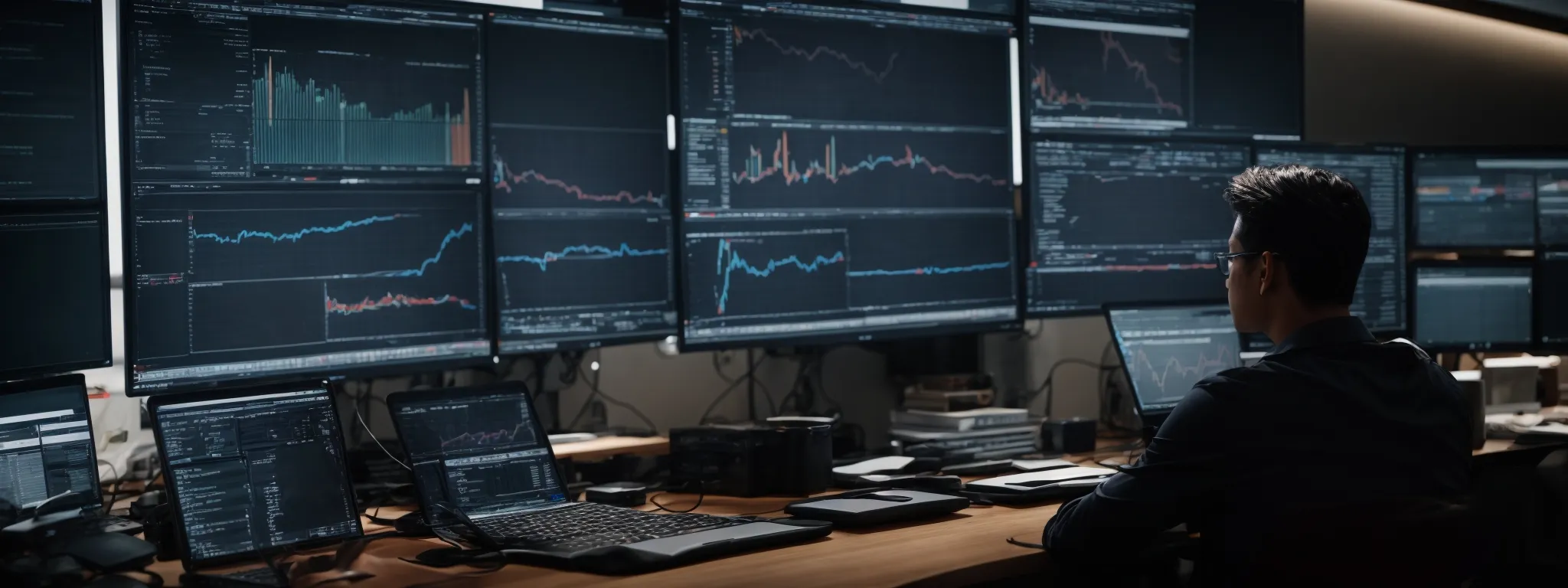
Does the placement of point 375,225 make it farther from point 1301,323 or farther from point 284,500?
point 1301,323

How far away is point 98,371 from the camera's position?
2434 mm

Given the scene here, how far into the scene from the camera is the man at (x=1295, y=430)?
1830 millimetres

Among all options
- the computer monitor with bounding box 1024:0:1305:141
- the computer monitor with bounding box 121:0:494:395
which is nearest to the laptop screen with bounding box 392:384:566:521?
the computer monitor with bounding box 121:0:494:395

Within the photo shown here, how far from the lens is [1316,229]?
79.0 inches

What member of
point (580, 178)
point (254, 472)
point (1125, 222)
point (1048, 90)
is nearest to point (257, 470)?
point (254, 472)

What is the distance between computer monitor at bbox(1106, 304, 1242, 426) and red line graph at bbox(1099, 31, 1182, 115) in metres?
0.57

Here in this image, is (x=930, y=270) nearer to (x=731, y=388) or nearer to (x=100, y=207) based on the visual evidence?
(x=731, y=388)

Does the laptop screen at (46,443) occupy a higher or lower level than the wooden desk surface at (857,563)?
higher

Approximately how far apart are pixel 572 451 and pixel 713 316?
0.39 meters

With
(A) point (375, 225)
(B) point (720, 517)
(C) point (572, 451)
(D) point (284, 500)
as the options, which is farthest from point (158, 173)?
(B) point (720, 517)

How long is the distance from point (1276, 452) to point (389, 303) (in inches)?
57.5

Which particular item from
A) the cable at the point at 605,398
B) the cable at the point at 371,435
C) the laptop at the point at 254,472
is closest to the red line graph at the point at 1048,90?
the cable at the point at 605,398

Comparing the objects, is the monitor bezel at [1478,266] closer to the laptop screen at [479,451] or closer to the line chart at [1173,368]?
the line chart at [1173,368]

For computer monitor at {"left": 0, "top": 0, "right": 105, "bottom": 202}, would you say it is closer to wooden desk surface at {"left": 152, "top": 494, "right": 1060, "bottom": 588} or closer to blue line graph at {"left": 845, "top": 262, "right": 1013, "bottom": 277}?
wooden desk surface at {"left": 152, "top": 494, "right": 1060, "bottom": 588}
